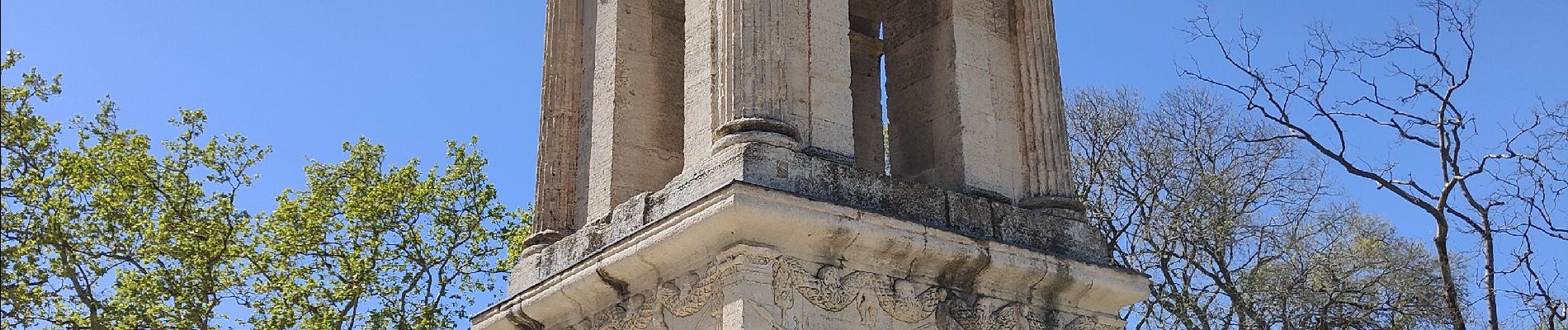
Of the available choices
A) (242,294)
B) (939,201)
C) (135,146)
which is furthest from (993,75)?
(135,146)

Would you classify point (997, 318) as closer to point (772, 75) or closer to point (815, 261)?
point (815, 261)

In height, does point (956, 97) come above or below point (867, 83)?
below

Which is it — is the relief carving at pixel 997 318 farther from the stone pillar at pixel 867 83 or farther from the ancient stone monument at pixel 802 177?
the stone pillar at pixel 867 83

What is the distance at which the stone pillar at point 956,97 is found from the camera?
8062 millimetres

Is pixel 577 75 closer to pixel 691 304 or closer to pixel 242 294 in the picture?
pixel 691 304

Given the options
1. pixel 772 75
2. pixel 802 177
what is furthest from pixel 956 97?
pixel 802 177

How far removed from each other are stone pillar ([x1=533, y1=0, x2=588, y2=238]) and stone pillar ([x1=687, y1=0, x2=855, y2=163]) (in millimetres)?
1436

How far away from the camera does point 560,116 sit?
8.96 m

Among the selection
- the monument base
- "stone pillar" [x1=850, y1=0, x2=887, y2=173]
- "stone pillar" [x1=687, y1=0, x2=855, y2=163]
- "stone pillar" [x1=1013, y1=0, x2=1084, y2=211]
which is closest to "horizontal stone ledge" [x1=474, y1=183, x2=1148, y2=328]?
the monument base

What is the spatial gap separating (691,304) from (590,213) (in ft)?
5.38

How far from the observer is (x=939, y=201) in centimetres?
741

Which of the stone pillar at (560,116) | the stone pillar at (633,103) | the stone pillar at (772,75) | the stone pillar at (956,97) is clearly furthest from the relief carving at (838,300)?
the stone pillar at (560,116)

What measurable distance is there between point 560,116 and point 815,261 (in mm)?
2637

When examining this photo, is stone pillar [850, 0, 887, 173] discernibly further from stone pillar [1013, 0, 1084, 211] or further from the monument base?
the monument base
